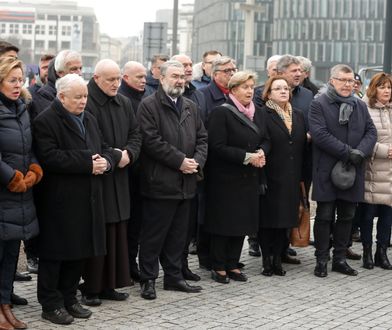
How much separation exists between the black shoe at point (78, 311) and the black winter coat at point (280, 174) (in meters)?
2.57

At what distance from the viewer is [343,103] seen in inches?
368

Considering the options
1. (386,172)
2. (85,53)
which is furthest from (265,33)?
(386,172)

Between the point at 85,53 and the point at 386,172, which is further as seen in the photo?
the point at 85,53

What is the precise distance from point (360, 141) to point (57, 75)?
322cm

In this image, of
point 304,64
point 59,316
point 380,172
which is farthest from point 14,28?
point 59,316

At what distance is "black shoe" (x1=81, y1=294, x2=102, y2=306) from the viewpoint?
25.3 ft

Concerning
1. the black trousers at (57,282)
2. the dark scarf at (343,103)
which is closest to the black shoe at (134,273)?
the black trousers at (57,282)

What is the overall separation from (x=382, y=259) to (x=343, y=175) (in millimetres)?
1310

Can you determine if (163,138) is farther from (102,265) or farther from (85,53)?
(85,53)

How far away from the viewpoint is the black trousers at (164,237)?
822 cm

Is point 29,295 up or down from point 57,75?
down

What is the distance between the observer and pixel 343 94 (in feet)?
30.9

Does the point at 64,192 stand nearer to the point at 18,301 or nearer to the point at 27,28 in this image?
the point at 18,301

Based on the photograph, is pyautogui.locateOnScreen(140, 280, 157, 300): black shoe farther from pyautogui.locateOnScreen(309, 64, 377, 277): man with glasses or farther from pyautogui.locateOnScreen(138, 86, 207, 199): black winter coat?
pyautogui.locateOnScreen(309, 64, 377, 277): man with glasses
